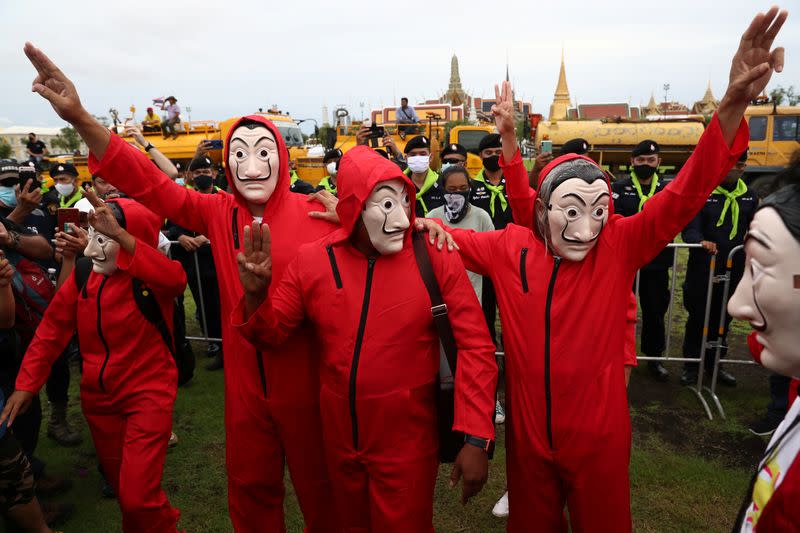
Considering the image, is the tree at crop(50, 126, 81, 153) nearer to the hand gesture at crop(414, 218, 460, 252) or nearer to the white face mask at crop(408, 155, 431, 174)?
the white face mask at crop(408, 155, 431, 174)

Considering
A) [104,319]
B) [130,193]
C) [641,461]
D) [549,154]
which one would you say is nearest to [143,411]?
[104,319]

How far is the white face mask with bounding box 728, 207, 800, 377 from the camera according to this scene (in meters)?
1.28

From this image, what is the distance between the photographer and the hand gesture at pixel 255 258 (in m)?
2.04

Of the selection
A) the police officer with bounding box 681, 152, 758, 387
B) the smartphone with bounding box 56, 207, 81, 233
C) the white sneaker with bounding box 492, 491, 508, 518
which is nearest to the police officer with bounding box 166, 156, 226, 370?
the smartphone with bounding box 56, 207, 81, 233

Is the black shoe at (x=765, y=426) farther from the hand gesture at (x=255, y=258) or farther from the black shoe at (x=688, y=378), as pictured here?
the hand gesture at (x=255, y=258)

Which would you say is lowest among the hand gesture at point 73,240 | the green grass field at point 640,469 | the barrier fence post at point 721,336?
the green grass field at point 640,469

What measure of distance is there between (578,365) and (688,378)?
3886 millimetres

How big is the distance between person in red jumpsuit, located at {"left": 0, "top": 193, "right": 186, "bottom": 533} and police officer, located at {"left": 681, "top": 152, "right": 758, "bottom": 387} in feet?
15.4

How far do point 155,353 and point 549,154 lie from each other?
3013 mm

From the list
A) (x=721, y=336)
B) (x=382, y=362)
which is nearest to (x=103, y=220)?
(x=382, y=362)

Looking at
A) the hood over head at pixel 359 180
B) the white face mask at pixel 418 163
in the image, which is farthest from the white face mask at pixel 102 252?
the white face mask at pixel 418 163

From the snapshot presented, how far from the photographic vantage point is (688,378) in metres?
5.41

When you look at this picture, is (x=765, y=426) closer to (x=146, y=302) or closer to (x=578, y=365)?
(x=578, y=365)

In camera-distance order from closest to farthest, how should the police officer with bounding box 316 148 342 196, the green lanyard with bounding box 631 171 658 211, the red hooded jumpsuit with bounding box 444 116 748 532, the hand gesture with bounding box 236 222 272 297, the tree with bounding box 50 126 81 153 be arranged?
1. the hand gesture with bounding box 236 222 272 297
2. the red hooded jumpsuit with bounding box 444 116 748 532
3. the green lanyard with bounding box 631 171 658 211
4. the police officer with bounding box 316 148 342 196
5. the tree with bounding box 50 126 81 153
